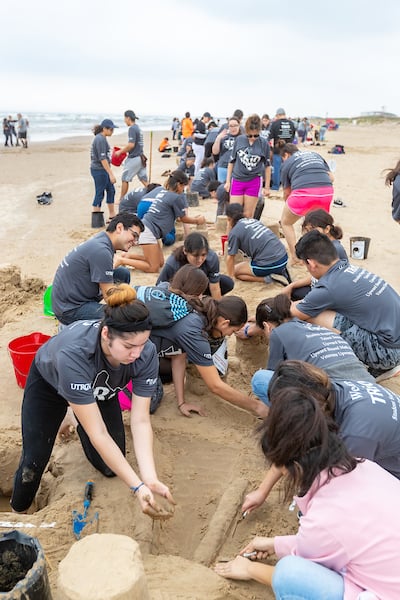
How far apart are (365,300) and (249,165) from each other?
11.6ft

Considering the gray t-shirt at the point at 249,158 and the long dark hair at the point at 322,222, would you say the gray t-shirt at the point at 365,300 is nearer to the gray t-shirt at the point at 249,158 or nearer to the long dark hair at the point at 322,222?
the long dark hair at the point at 322,222

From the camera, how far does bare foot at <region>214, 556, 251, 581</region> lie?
7.27ft

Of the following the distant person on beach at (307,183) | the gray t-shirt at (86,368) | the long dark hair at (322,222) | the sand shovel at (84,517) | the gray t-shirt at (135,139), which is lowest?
the sand shovel at (84,517)

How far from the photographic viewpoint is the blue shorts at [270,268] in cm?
539

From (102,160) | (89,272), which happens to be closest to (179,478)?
(89,272)

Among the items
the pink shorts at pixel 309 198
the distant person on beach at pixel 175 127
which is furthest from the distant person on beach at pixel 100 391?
the distant person on beach at pixel 175 127

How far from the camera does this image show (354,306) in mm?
3402

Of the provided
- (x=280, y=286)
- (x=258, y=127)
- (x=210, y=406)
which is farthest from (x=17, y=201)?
(x=210, y=406)

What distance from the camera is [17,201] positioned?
1081 centimetres

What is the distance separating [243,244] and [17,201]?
708cm

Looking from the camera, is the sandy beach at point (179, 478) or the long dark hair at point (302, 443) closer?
the long dark hair at point (302, 443)

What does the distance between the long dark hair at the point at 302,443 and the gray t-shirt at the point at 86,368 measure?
0.97m

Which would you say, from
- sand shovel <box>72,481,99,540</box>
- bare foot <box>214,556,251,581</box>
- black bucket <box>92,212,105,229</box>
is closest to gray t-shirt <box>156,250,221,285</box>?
sand shovel <box>72,481,99,540</box>

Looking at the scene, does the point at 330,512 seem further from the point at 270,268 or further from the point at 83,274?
the point at 270,268
